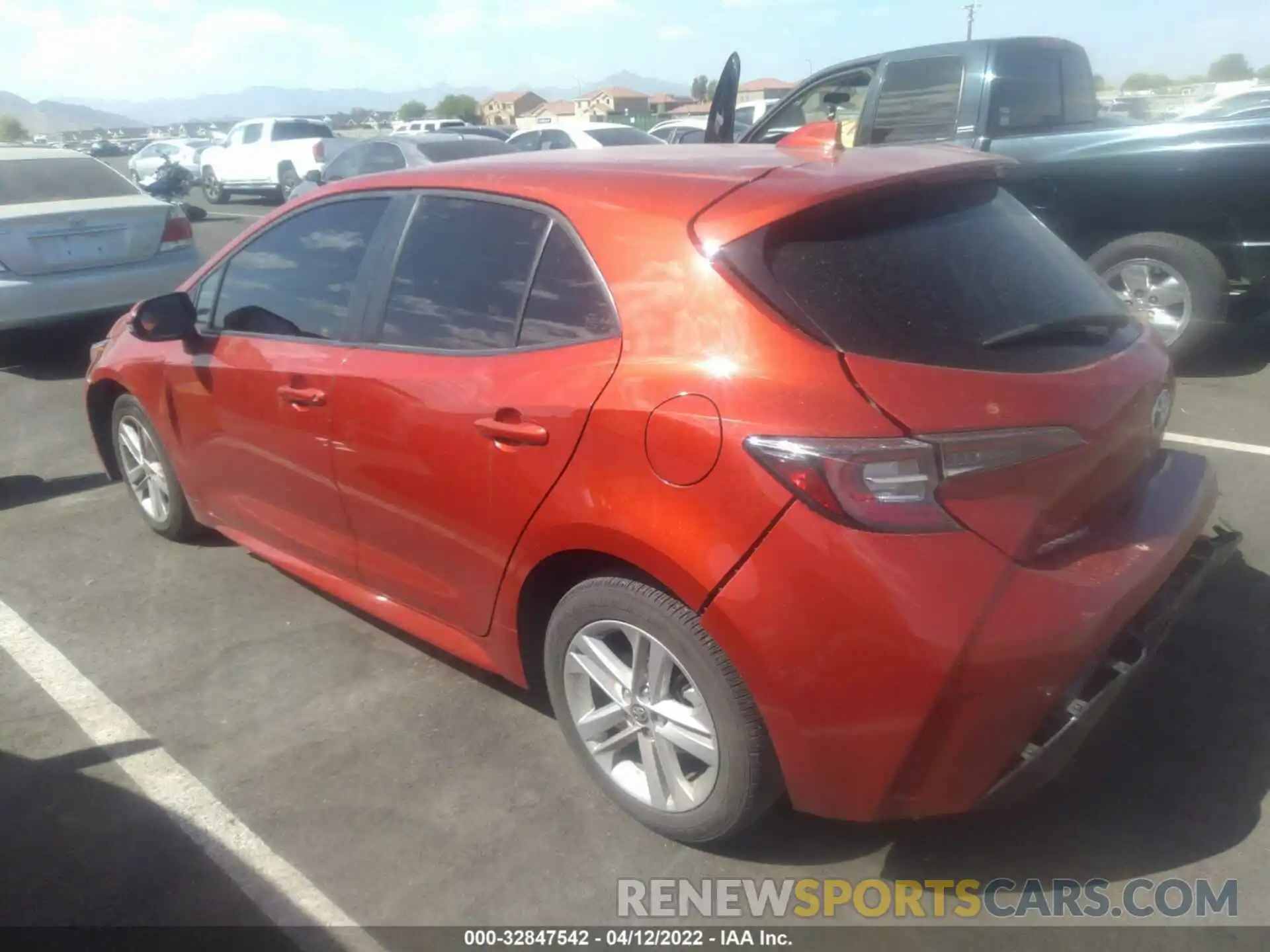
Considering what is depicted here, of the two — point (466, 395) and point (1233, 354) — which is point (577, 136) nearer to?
point (1233, 354)

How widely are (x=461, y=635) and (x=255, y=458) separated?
116 cm

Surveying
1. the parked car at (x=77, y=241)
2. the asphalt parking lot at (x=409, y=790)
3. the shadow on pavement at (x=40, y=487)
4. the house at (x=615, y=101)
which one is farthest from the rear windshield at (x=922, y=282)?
the house at (x=615, y=101)

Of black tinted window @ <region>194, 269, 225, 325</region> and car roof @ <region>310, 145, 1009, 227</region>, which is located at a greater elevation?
car roof @ <region>310, 145, 1009, 227</region>

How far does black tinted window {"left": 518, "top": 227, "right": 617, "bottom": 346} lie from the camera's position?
262 cm

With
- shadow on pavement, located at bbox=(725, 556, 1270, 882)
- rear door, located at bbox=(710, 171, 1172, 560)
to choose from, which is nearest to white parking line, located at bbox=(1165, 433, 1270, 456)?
shadow on pavement, located at bbox=(725, 556, 1270, 882)

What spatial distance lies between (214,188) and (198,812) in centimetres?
2424

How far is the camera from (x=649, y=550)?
238 cm

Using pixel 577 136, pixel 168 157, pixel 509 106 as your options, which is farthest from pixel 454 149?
pixel 509 106

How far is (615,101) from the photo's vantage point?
90500 mm

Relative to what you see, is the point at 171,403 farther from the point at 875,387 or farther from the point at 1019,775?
the point at 1019,775

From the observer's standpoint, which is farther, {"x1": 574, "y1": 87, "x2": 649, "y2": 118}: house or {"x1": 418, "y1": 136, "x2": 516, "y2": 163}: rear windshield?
{"x1": 574, "y1": 87, "x2": 649, "y2": 118}: house

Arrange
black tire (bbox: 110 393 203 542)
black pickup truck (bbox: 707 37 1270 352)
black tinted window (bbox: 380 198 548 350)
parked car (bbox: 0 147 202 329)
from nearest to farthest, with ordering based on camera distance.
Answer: black tinted window (bbox: 380 198 548 350) < black tire (bbox: 110 393 203 542) < black pickup truck (bbox: 707 37 1270 352) < parked car (bbox: 0 147 202 329)

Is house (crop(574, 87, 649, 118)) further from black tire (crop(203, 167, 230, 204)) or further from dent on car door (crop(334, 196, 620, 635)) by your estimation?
dent on car door (crop(334, 196, 620, 635))

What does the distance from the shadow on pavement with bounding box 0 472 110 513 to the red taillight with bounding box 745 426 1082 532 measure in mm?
4686
